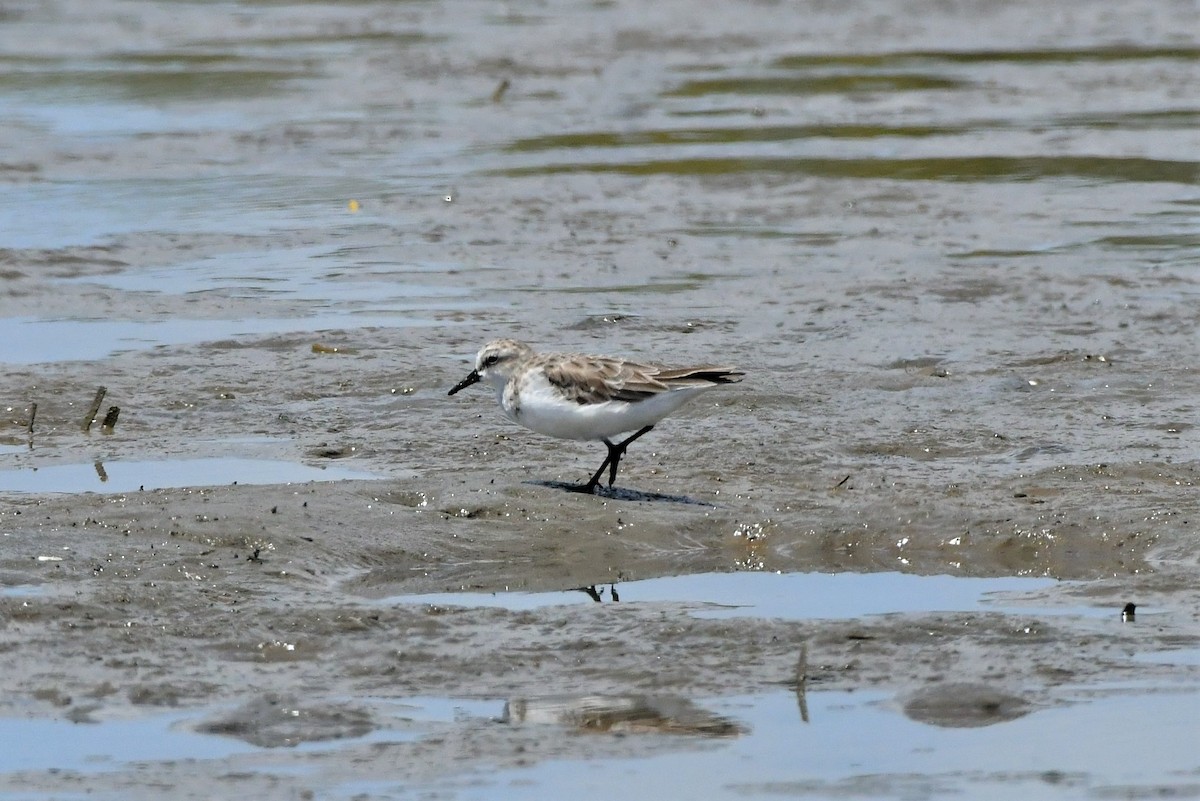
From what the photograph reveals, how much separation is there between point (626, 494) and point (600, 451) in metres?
1.02

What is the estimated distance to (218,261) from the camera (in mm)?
14945

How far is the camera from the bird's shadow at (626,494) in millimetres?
9383

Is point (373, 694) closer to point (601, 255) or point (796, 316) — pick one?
point (796, 316)

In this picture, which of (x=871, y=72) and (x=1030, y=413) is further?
(x=871, y=72)

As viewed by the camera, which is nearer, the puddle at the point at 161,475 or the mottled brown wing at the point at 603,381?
the mottled brown wing at the point at 603,381

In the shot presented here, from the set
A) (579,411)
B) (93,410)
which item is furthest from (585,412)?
(93,410)

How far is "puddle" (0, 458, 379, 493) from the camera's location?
9.66 meters

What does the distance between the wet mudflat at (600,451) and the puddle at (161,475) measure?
1.7 inches

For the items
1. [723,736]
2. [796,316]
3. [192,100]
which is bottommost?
[723,736]

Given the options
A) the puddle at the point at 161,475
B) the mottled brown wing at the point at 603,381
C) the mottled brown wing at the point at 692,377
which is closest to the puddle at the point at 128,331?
the puddle at the point at 161,475

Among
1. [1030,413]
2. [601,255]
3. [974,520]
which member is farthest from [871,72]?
[974,520]

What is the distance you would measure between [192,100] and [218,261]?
7.81 meters

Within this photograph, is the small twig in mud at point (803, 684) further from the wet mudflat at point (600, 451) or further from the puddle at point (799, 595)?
the puddle at point (799, 595)

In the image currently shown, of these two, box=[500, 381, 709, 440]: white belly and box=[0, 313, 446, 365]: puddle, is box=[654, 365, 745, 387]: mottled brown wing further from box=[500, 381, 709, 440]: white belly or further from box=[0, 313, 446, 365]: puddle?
box=[0, 313, 446, 365]: puddle
